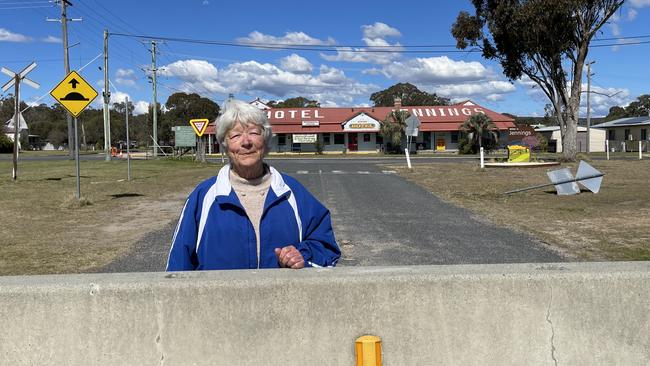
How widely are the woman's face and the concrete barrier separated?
23.9 inches

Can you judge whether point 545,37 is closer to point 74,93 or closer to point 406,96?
point 74,93

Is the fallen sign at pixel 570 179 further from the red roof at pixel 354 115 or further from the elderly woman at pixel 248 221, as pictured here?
the red roof at pixel 354 115

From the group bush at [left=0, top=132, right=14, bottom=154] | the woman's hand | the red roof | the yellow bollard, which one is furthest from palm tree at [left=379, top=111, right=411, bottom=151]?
the yellow bollard

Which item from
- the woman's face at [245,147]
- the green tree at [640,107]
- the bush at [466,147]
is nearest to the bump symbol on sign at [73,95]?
the woman's face at [245,147]

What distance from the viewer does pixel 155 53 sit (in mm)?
53688

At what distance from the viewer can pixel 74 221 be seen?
12188 mm

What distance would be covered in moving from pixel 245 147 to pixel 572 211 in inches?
Answer: 464

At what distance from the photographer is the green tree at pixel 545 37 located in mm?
33156

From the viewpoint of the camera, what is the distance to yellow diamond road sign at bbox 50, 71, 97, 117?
1509 cm

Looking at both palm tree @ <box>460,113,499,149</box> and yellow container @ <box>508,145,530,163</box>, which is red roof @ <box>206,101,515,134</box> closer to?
palm tree @ <box>460,113,499,149</box>

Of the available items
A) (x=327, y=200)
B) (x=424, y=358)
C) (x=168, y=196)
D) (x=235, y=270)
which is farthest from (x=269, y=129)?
(x=168, y=196)

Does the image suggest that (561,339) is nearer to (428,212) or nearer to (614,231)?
(614,231)

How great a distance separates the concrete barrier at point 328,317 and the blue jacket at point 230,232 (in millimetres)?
214

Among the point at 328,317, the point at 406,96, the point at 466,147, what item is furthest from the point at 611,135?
the point at 328,317
